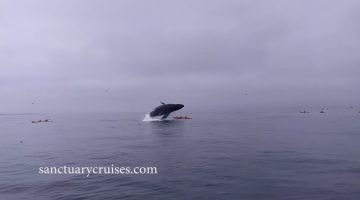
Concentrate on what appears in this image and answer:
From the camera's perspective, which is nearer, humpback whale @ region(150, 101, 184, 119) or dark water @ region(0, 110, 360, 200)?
dark water @ region(0, 110, 360, 200)

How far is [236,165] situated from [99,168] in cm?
1287

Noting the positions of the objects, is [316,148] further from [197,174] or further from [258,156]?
[197,174]

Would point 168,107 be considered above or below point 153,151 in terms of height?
above

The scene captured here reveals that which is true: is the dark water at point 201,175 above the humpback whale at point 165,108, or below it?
below

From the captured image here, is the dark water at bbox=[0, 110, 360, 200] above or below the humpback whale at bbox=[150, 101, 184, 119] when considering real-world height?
below

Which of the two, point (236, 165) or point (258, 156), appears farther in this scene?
→ point (258, 156)

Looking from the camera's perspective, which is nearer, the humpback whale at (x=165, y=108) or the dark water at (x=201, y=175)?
the dark water at (x=201, y=175)

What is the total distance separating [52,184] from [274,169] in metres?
18.4

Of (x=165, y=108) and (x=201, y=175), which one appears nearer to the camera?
(x=201, y=175)

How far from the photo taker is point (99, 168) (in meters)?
34.2

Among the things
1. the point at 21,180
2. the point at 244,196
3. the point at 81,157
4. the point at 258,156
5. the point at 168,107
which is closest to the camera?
the point at 244,196

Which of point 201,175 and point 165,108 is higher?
point 165,108

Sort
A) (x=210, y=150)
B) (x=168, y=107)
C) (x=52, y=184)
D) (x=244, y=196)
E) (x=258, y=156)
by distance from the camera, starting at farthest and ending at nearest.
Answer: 1. (x=168, y=107)
2. (x=210, y=150)
3. (x=258, y=156)
4. (x=52, y=184)
5. (x=244, y=196)

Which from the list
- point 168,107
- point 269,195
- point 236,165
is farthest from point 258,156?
point 168,107
